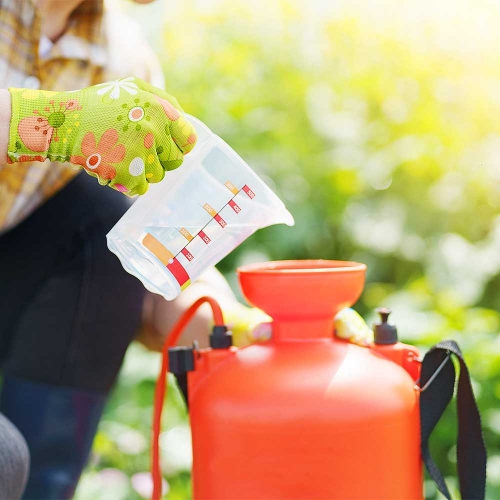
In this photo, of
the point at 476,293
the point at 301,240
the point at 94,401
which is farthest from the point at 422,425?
the point at 301,240

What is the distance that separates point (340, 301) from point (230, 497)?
29 cm

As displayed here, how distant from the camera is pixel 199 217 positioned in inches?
38.1

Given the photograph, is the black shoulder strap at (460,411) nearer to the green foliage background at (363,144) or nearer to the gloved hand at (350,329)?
the gloved hand at (350,329)

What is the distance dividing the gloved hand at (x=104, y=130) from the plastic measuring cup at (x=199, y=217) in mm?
90

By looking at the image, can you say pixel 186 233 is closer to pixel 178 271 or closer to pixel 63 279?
pixel 178 271

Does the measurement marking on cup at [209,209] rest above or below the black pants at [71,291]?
above

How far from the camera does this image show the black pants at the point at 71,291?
4.47 ft

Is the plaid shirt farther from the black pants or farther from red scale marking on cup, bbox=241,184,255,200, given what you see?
red scale marking on cup, bbox=241,184,255,200

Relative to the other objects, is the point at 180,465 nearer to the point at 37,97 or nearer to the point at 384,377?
the point at 384,377

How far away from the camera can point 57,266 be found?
1.39m

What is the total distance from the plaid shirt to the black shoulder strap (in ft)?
2.20

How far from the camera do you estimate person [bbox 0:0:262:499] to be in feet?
4.07

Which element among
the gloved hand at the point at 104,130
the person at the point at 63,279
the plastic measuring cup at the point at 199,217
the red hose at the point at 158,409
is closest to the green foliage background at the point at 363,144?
the person at the point at 63,279

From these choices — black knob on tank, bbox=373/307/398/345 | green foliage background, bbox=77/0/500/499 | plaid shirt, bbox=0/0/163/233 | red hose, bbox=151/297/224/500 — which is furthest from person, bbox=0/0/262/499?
green foliage background, bbox=77/0/500/499
